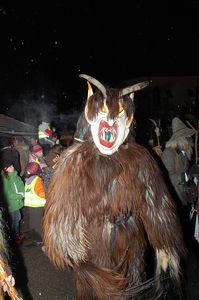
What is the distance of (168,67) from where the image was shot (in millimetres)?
18469

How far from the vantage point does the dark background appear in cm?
1602

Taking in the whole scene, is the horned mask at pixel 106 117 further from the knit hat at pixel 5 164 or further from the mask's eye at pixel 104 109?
the knit hat at pixel 5 164

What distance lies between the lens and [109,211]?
9.68ft

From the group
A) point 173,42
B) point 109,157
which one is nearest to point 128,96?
point 109,157

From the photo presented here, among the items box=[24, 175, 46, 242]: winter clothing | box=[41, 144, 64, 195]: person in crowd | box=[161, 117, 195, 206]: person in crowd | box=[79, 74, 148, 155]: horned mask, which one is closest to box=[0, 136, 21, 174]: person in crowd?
box=[24, 175, 46, 242]: winter clothing

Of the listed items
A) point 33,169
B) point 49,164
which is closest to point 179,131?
point 49,164

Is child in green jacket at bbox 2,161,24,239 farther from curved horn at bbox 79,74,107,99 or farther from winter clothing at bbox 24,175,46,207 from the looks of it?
curved horn at bbox 79,74,107,99

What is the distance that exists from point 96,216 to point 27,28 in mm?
17223

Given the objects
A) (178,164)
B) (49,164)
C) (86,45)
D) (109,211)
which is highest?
(86,45)

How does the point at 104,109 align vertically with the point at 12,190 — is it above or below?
above

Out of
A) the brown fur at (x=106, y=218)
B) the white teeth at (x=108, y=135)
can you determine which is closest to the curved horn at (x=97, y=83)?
the white teeth at (x=108, y=135)

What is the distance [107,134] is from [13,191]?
9.64ft

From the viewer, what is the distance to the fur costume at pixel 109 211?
2.79 metres

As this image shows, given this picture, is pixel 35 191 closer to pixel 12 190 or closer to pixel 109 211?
pixel 12 190
